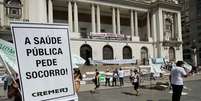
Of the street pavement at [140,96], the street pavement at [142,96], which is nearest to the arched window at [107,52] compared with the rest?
the street pavement at [140,96]

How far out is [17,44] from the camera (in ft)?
12.5

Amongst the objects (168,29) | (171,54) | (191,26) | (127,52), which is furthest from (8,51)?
(191,26)

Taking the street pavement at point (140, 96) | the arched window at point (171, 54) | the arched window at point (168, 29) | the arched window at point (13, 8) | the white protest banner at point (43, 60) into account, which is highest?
the arched window at point (13, 8)

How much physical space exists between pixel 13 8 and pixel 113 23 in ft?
63.8

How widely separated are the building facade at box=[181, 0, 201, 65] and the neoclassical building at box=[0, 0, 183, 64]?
159 ft

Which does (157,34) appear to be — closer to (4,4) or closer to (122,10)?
(122,10)

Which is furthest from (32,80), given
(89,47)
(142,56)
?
(142,56)

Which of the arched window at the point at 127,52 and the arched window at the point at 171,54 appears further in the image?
the arched window at the point at 171,54

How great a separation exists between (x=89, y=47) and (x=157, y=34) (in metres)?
16.5

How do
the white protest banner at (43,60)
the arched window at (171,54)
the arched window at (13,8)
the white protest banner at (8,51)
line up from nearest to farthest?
1. the white protest banner at (43,60)
2. the white protest banner at (8,51)
3. the arched window at (13,8)
4. the arched window at (171,54)

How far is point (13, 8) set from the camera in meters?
48.2

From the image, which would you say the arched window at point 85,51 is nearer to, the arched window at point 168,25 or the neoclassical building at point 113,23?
the neoclassical building at point 113,23

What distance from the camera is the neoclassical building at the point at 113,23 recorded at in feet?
164

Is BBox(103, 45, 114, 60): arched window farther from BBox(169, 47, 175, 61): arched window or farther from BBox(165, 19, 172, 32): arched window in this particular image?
BBox(165, 19, 172, 32): arched window
